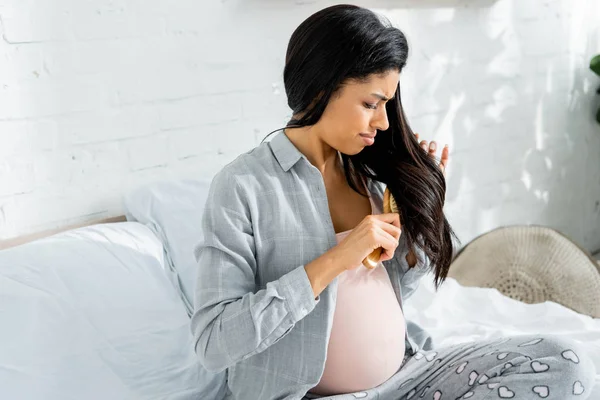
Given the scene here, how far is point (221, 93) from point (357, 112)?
78cm

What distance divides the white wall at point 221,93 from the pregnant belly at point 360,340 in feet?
2.33

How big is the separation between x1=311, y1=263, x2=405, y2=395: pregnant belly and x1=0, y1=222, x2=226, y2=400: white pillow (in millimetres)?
276

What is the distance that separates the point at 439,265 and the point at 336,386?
1.06 feet

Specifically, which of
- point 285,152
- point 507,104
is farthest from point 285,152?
point 507,104

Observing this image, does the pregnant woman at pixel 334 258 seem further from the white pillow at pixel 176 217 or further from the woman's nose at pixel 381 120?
the white pillow at pixel 176 217

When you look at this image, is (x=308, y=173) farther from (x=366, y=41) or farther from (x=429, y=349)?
(x=429, y=349)

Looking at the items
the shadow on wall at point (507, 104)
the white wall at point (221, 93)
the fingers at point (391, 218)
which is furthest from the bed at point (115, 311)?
the shadow on wall at point (507, 104)

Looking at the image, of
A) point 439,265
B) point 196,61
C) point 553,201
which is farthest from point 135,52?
point 553,201

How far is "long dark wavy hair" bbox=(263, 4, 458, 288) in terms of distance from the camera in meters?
1.25

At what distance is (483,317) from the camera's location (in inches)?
77.8

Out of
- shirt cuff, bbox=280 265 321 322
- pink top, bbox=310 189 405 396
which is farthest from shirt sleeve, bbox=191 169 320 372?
pink top, bbox=310 189 405 396

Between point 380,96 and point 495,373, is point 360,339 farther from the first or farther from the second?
point 380,96

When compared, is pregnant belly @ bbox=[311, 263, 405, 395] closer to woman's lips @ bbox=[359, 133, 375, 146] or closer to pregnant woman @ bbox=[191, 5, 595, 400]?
pregnant woman @ bbox=[191, 5, 595, 400]

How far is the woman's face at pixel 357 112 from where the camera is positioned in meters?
1.29
